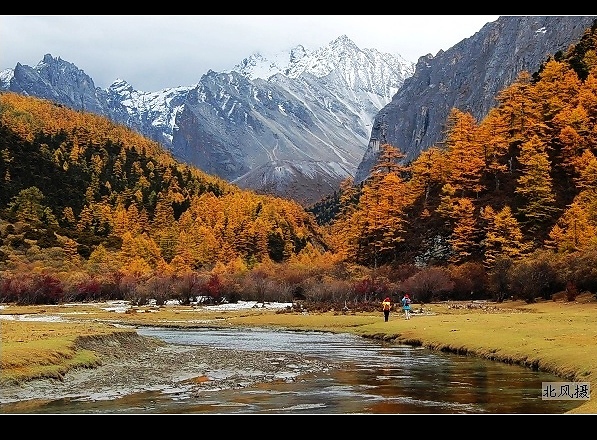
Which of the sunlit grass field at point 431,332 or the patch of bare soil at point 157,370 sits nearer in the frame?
the patch of bare soil at point 157,370

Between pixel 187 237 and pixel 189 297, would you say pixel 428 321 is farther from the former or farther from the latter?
pixel 187 237

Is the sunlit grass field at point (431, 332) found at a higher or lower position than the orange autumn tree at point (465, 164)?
lower

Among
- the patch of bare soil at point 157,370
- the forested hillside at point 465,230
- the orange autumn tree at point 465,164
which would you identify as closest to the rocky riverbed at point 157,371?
the patch of bare soil at point 157,370

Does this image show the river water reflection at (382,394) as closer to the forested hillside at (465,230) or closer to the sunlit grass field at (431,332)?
the sunlit grass field at (431,332)

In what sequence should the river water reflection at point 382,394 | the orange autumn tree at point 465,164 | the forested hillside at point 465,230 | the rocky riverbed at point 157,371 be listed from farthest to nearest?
1. the orange autumn tree at point 465,164
2. the forested hillside at point 465,230
3. the rocky riverbed at point 157,371
4. the river water reflection at point 382,394

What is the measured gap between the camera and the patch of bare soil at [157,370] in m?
29.0

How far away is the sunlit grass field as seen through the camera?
32.8 meters

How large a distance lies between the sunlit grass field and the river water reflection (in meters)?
1.90

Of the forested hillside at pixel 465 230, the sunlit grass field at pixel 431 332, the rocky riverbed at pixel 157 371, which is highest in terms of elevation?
the forested hillside at pixel 465 230

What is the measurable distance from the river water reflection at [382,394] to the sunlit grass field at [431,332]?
1903 millimetres

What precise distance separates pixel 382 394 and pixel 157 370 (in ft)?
44.1

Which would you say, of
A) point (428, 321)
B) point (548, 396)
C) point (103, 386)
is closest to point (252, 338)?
point (428, 321)

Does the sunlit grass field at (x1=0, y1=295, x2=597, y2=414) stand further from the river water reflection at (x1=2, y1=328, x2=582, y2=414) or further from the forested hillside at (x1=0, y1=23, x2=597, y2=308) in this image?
the forested hillside at (x1=0, y1=23, x2=597, y2=308)
